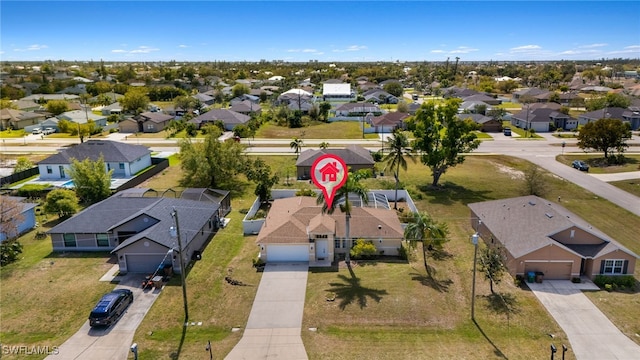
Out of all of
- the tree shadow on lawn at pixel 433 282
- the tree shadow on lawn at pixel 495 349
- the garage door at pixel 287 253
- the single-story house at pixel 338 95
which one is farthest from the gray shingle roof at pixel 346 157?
the single-story house at pixel 338 95

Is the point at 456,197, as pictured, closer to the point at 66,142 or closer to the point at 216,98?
the point at 66,142

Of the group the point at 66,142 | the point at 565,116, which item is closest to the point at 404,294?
the point at 66,142

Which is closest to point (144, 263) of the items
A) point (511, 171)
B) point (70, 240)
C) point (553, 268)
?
point (70, 240)

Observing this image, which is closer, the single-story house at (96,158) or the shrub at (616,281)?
the shrub at (616,281)

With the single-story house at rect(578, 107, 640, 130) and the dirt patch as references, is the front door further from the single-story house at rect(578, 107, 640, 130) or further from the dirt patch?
the single-story house at rect(578, 107, 640, 130)

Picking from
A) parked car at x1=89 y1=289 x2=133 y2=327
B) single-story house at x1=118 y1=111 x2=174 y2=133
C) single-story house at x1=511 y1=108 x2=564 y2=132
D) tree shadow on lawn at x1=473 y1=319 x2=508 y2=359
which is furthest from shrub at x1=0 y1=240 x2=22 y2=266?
single-story house at x1=511 y1=108 x2=564 y2=132

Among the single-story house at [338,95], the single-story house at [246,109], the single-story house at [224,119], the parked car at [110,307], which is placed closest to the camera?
the parked car at [110,307]

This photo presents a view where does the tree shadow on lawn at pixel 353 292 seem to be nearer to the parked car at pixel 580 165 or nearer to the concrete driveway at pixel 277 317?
the concrete driveway at pixel 277 317

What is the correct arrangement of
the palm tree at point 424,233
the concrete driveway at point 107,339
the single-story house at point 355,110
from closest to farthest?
the concrete driveway at point 107,339 < the palm tree at point 424,233 < the single-story house at point 355,110
